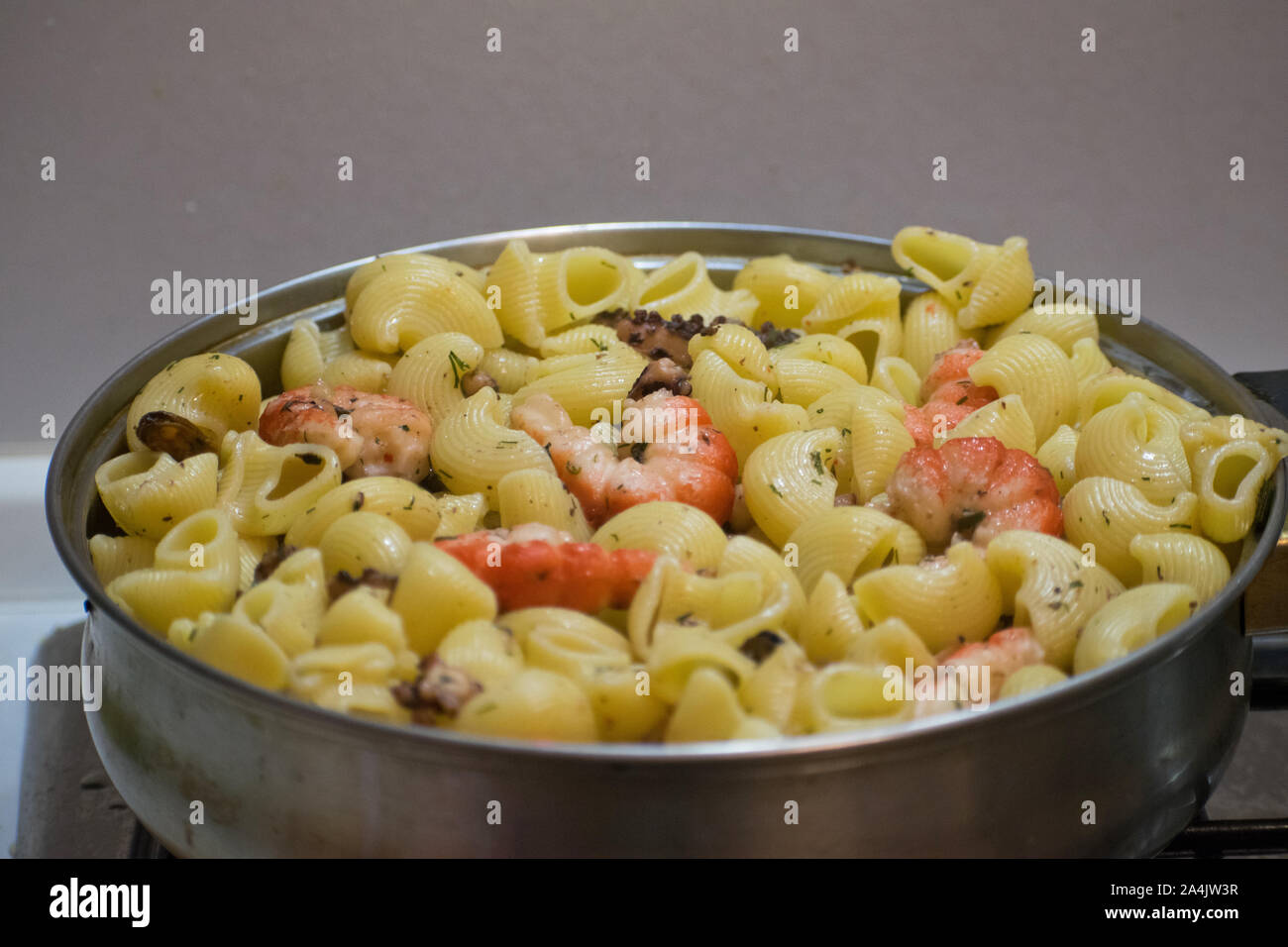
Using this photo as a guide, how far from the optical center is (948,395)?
1.39 m

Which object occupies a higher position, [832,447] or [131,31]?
[131,31]

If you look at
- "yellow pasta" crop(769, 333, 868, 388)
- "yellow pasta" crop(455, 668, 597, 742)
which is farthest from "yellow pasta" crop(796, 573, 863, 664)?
"yellow pasta" crop(769, 333, 868, 388)

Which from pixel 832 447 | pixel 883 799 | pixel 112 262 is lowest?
pixel 883 799

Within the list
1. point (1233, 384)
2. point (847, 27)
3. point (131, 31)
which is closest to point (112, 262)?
point (131, 31)

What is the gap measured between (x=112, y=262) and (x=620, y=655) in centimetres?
177

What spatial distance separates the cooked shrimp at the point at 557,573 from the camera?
1.04 meters

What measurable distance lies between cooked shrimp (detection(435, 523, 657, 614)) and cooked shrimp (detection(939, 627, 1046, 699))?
0.29 meters

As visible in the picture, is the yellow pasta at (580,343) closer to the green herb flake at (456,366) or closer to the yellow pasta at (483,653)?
the green herb flake at (456,366)

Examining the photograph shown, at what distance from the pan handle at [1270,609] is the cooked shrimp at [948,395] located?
12.4 inches

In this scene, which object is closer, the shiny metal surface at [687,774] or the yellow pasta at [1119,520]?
the shiny metal surface at [687,774]

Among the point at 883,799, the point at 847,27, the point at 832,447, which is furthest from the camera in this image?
the point at 847,27

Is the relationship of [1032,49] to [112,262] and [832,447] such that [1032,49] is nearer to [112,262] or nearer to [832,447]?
[832,447]

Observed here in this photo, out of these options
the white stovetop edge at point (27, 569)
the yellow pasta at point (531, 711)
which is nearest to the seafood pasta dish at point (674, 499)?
the yellow pasta at point (531, 711)

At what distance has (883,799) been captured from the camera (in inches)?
34.4
